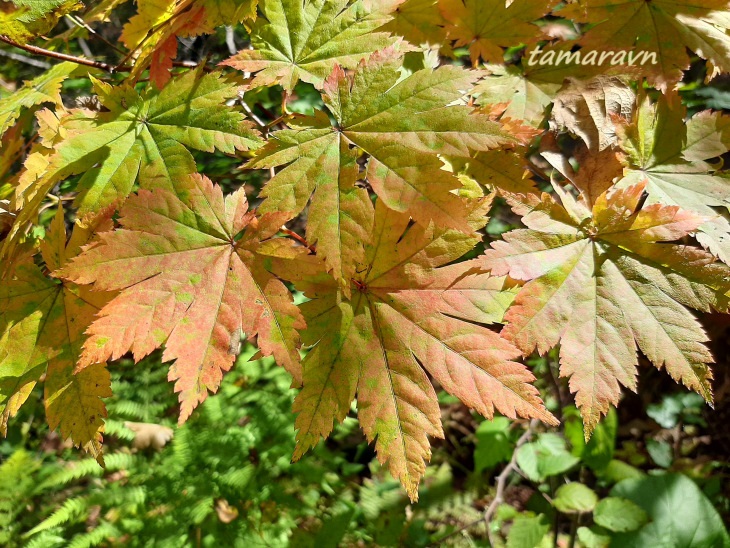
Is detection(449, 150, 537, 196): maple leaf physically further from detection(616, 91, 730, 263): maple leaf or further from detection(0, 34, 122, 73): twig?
detection(0, 34, 122, 73): twig

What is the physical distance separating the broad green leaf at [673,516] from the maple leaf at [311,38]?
8.20 ft

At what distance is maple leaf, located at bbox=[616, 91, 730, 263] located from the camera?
41.3 inches

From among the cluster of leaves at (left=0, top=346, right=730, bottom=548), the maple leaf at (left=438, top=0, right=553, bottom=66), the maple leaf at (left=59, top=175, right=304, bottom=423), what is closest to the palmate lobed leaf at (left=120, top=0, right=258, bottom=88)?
the maple leaf at (left=59, top=175, right=304, bottom=423)

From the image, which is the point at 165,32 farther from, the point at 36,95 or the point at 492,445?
the point at 492,445

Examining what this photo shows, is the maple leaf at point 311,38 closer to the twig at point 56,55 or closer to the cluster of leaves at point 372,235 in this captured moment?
the cluster of leaves at point 372,235

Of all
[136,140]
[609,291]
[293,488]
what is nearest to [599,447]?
[293,488]

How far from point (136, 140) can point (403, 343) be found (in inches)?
28.0

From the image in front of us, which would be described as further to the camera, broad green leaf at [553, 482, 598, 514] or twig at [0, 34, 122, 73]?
A: broad green leaf at [553, 482, 598, 514]

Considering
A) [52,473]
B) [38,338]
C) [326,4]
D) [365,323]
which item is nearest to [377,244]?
[365,323]

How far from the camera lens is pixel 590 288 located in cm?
97

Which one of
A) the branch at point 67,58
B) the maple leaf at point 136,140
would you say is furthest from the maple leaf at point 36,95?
the maple leaf at point 136,140

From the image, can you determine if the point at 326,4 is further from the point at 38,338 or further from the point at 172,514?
the point at 172,514

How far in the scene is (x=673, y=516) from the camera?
2318 millimetres

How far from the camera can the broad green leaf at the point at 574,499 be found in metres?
2.34
